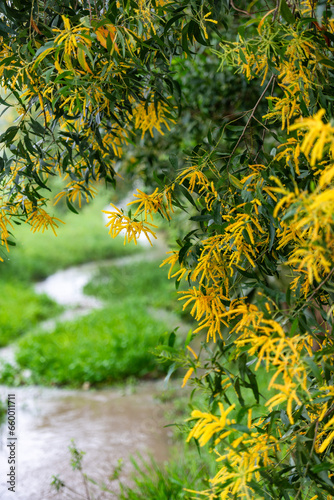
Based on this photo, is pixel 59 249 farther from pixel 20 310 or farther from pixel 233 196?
pixel 233 196

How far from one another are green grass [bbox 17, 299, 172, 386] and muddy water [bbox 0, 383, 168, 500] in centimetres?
18

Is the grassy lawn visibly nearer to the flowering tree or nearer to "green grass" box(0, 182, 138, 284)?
"green grass" box(0, 182, 138, 284)

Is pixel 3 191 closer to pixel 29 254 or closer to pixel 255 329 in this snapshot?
pixel 255 329

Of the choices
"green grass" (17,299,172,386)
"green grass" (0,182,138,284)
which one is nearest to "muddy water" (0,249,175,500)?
"green grass" (17,299,172,386)

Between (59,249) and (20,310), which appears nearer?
(20,310)

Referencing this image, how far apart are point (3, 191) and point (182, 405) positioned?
8.67 ft

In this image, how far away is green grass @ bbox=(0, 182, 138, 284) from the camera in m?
8.23

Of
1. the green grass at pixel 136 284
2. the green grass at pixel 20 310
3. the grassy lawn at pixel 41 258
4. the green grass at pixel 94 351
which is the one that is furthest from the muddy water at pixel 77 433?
the green grass at pixel 136 284

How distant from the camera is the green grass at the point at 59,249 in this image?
823 centimetres

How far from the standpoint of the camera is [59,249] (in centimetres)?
983

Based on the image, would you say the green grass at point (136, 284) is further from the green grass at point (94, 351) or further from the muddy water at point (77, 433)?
the muddy water at point (77, 433)

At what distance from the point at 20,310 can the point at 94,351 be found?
1.89 m

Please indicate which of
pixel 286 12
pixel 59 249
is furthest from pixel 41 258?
pixel 286 12

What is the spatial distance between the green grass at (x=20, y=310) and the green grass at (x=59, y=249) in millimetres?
959
